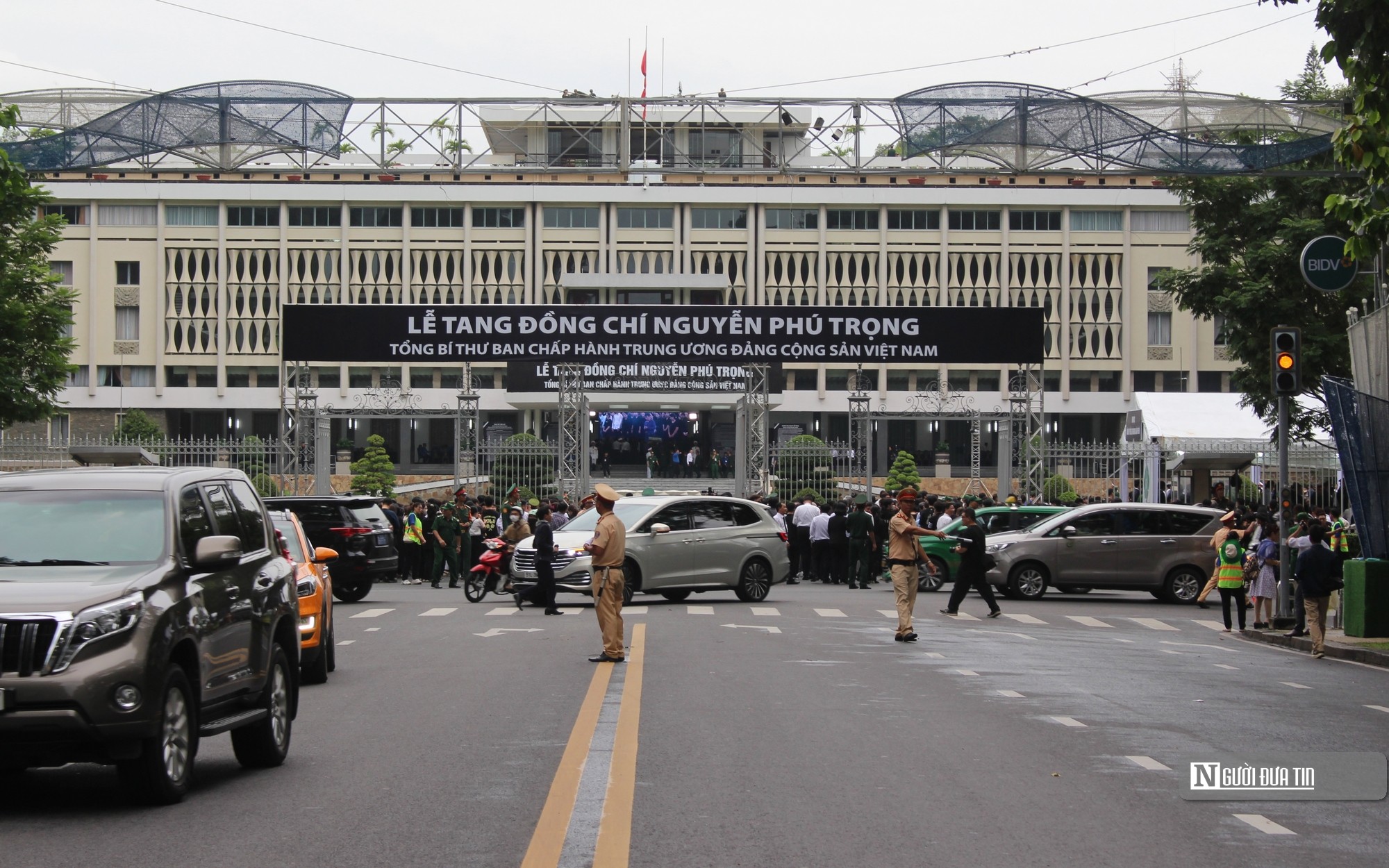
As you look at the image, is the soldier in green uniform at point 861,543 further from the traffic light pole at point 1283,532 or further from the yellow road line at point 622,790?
the yellow road line at point 622,790

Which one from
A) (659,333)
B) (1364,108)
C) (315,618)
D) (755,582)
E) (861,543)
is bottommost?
(755,582)

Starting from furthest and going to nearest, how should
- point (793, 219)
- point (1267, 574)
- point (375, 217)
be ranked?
point (793, 219), point (375, 217), point (1267, 574)

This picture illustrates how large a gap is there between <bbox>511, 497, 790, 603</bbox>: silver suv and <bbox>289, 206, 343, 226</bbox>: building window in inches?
2670

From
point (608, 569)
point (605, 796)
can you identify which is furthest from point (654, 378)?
point (605, 796)

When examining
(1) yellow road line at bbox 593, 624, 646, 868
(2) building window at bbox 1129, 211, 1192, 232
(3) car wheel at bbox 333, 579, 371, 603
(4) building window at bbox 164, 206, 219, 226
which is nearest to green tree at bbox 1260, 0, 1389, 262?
(1) yellow road line at bbox 593, 624, 646, 868

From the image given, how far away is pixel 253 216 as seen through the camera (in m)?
88.8

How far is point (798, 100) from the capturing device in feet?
88.8

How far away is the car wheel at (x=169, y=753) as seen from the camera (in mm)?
7352

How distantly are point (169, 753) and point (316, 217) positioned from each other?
8521cm

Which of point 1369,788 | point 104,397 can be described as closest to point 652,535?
point 1369,788

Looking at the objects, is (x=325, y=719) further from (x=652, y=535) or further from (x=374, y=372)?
(x=374, y=372)

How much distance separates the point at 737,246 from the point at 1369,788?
82257 millimetres

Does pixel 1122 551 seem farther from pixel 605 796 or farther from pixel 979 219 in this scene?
pixel 979 219

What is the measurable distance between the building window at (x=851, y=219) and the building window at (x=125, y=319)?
40117 mm
